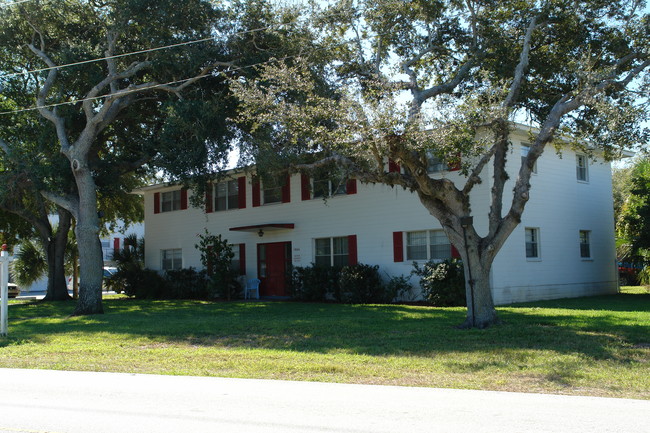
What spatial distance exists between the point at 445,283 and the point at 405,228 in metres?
2.77

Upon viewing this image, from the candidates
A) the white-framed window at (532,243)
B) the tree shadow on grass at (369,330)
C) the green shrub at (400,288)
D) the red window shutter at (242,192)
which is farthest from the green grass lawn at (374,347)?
the red window shutter at (242,192)

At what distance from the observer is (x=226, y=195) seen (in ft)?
88.7

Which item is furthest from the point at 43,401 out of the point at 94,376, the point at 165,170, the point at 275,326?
the point at 165,170

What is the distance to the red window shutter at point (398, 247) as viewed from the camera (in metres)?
21.2

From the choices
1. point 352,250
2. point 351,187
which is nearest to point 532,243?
point 352,250

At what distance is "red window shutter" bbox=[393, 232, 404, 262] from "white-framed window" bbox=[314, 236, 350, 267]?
2.18 metres

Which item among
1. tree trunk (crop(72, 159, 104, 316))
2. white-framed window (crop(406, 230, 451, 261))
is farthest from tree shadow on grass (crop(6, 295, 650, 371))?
white-framed window (crop(406, 230, 451, 261))

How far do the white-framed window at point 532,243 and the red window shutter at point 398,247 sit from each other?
160 inches

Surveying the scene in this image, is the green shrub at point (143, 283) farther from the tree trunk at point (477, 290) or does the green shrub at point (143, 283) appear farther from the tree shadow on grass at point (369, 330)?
the tree trunk at point (477, 290)

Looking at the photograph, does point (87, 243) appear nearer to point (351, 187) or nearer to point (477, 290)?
point (351, 187)

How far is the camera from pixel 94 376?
30.7 feet

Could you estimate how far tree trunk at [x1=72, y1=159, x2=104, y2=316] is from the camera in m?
19.0

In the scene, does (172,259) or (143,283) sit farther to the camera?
(172,259)

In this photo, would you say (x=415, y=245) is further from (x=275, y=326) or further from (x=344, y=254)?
(x=275, y=326)
